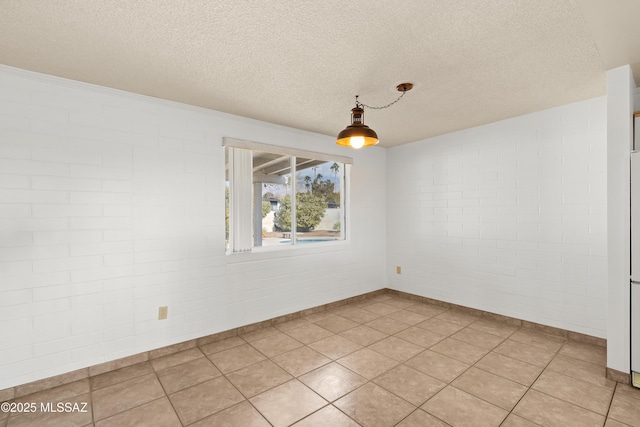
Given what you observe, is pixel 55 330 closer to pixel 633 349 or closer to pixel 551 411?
pixel 551 411

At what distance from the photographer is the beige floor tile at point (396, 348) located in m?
2.96

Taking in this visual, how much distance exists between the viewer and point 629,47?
2.16m

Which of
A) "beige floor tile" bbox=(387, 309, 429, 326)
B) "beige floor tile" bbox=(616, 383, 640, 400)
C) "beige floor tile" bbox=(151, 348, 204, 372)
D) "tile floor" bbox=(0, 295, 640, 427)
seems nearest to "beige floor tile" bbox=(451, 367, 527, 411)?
"tile floor" bbox=(0, 295, 640, 427)

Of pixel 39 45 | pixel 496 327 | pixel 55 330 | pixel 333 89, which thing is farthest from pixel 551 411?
pixel 39 45

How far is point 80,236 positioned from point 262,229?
1876 millimetres

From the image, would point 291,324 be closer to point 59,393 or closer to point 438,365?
point 438,365

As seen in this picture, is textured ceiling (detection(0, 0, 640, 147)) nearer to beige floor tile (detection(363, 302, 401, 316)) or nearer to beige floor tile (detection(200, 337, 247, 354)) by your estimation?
beige floor tile (detection(200, 337, 247, 354))

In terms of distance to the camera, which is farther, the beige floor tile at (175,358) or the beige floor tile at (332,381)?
the beige floor tile at (175,358)

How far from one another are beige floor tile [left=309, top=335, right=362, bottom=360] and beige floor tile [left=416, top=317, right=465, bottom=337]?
1039 mm

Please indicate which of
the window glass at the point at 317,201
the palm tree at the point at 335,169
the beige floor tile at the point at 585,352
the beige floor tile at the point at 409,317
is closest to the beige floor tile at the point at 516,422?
the beige floor tile at the point at 585,352

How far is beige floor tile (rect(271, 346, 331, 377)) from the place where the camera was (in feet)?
8.88

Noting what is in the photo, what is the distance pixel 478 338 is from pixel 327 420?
7.14ft

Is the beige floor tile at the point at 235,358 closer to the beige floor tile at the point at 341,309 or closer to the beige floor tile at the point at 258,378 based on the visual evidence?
the beige floor tile at the point at 258,378

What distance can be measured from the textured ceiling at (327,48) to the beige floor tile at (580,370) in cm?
256
